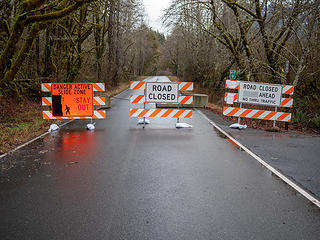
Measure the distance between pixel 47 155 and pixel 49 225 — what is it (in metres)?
3.94

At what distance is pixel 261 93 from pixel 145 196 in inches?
339

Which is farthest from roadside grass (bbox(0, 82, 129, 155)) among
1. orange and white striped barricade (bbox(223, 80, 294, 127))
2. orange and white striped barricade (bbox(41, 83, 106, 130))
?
orange and white striped barricade (bbox(223, 80, 294, 127))

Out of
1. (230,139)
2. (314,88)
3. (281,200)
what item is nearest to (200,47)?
(314,88)

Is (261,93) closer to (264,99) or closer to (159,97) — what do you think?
(264,99)

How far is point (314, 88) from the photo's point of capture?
16250 millimetres

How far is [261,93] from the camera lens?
479 inches

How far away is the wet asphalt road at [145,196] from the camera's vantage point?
12.6 ft

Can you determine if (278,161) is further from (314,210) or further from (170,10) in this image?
(170,10)

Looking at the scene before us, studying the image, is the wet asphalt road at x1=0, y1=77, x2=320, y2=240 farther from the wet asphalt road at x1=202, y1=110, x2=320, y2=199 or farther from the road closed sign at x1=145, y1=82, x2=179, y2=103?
the road closed sign at x1=145, y1=82, x2=179, y2=103

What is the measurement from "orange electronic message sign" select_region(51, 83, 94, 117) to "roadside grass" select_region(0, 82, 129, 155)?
87 cm

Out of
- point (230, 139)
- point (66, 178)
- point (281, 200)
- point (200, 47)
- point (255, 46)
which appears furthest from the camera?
point (200, 47)

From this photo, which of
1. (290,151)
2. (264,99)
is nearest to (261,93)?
(264,99)

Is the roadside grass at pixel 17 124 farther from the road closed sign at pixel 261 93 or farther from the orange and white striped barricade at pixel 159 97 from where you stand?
the road closed sign at pixel 261 93

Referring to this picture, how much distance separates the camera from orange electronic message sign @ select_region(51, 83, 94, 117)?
11.4m
